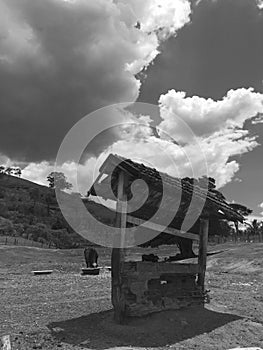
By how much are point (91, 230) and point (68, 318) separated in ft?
184

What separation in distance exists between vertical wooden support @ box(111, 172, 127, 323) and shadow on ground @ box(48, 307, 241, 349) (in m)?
0.31

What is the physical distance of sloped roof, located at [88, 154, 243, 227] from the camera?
916 cm

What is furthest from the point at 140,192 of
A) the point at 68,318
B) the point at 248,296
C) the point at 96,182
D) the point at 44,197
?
the point at 44,197

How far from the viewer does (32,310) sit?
1010 centimetres

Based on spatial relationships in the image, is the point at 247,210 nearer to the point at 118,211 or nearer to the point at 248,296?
the point at 248,296

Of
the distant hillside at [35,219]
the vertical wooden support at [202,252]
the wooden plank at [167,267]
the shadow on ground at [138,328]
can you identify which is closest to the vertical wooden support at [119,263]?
the shadow on ground at [138,328]

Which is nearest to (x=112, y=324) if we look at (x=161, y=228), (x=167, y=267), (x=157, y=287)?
(x=157, y=287)

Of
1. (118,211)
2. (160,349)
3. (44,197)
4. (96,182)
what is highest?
(44,197)

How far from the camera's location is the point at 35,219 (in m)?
94.4

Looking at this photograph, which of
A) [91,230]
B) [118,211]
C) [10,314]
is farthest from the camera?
[91,230]

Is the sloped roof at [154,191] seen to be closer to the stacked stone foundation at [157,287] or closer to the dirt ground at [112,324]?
the stacked stone foundation at [157,287]

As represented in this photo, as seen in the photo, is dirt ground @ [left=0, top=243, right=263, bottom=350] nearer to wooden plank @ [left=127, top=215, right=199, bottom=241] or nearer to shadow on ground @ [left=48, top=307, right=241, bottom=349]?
shadow on ground @ [left=48, top=307, right=241, bottom=349]

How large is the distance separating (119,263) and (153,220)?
3.12m

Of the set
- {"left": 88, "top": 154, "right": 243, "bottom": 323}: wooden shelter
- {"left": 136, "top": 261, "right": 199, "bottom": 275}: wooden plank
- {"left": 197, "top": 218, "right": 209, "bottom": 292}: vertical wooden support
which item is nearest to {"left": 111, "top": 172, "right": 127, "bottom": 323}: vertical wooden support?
{"left": 88, "top": 154, "right": 243, "bottom": 323}: wooden shelter
